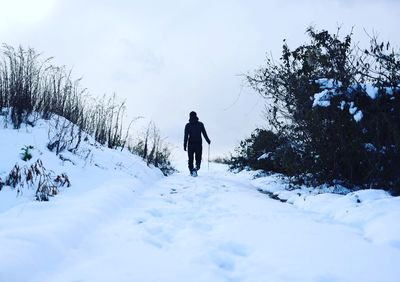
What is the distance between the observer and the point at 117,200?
6.07 meters

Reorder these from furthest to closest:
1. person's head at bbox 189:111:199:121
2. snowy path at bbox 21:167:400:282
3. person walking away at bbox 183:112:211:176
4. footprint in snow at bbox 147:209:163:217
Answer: person's head at bbox 189:111:199:121 < person walking away at bbox 183:112:211:176 < footprint in snow at bbox 147:209:163:217 < snowy path at bbox 21:167:400:282

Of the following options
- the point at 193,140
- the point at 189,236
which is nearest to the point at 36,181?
the point at 189,236

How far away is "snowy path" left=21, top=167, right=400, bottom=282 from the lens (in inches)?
122

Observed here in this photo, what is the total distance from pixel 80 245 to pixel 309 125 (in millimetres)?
4747

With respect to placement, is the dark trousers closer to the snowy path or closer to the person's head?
the person's head

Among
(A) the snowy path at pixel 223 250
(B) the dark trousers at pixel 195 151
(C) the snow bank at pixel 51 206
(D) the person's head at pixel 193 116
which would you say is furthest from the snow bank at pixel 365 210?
(D) the person's head at pixel 193 116

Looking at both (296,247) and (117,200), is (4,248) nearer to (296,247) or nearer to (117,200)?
(296,247)

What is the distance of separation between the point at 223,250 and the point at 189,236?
0.60 m

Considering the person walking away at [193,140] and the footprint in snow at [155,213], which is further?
the person walking away at [193,140]

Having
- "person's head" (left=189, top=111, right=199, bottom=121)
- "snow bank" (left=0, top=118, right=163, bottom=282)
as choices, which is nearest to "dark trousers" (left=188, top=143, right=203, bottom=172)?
"person's head" (left=189, top=111, right=199, bottom=121)

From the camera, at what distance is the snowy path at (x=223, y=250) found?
3.10m

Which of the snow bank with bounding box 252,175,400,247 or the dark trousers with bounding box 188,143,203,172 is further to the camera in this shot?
the dark trousers with bounding box 188,143,203,172

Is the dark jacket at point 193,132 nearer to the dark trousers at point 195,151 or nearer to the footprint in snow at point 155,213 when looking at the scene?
the dark trousers at point 195,151

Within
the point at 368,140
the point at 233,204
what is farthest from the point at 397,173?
the point at 233,204
